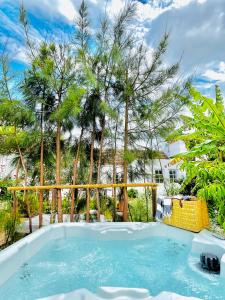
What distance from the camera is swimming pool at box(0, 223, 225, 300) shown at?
9.14 ft

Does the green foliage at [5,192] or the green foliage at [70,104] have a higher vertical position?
the green foliage at [70,104]

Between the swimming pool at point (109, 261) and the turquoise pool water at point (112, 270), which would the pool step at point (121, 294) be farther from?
the turquoise pool water at point (112, 270)

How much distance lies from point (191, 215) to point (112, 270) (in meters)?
1.70

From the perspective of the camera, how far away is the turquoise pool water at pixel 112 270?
9.01 ft

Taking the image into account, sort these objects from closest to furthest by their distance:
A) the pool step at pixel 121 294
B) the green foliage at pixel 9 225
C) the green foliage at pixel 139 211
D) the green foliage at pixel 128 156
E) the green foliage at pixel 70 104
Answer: the pool step at pixel 121 294
the green foliage at pixel 9 225
the green foliage at pixel 70 104
the green foliage at pixel 128 156
the green foliage at pixel 139 211

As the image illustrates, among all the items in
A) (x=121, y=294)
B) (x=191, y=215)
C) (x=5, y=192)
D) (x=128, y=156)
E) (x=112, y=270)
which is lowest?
(x=112, y=270)

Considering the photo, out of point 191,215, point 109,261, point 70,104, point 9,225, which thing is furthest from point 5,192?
point 191,215

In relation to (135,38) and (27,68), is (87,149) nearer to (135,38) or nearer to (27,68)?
(27,68)

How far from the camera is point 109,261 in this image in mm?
3729

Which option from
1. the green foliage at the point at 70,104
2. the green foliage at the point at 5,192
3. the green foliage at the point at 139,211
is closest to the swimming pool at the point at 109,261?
the green foliage at the point at 139,211

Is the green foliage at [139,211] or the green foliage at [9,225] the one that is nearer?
the green foliage at [9,225]

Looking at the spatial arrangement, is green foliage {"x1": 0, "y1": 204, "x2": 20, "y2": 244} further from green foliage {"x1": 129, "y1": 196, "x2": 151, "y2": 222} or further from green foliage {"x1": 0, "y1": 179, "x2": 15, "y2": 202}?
green foliage {"x1": 129, "y1": 196, "x2": 151, "y2": 222}

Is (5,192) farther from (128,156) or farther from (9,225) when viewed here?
(128,156)

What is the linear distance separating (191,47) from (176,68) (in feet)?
2.23
